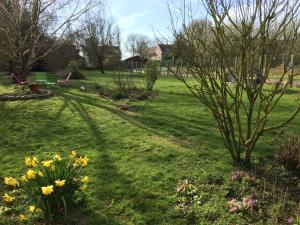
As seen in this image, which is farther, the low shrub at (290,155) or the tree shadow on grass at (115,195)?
the low shrub at (290,155)

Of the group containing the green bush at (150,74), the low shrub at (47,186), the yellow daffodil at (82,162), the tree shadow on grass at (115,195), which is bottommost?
the tree shadow on grass at (115,195)

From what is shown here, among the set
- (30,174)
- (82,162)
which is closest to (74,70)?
(82,162)

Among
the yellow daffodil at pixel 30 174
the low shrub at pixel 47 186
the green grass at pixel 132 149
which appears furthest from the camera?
the green grass at pixel 132 149

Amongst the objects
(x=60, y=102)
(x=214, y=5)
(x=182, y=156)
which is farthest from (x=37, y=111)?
(x=214, y=5)

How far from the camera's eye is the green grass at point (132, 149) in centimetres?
358

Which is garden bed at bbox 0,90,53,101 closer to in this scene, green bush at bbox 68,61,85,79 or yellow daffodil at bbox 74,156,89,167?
yellow daffodil at bbox 74,156,89,167

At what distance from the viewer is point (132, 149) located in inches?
219

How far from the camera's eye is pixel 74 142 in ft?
19.9

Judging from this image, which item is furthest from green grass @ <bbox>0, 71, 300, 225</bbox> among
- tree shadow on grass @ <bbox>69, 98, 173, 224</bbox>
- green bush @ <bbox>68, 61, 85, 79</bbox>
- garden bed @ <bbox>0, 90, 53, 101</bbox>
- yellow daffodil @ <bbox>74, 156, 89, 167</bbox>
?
green bush @ <bbox>68, 61, 85, 79</bbox>

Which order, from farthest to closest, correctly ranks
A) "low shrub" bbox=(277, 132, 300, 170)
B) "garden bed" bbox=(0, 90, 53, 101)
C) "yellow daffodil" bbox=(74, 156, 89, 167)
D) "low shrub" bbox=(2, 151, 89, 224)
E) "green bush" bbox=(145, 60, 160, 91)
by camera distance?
"green bush" bbox=(145, 60, 160, 91) → "garden bed" bbox=(0, 90, 53, 101) → "low shrub" bbox=(277, 132, 300, 170) → "yellow daffodil" bbox=(74, 156, 89, 167) → "low shrub" bbox=(2, 151, 89, 224)

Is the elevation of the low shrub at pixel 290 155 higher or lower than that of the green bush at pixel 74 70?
lower

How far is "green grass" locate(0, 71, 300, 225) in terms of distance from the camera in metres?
3.58

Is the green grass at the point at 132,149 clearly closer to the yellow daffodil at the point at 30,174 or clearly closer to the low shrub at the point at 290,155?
Result: the low shrub at the point at 290,155

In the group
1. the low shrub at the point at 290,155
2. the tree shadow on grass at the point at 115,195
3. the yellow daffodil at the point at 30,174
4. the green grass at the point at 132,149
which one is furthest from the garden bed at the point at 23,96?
the low shrub at the point at 290,155
